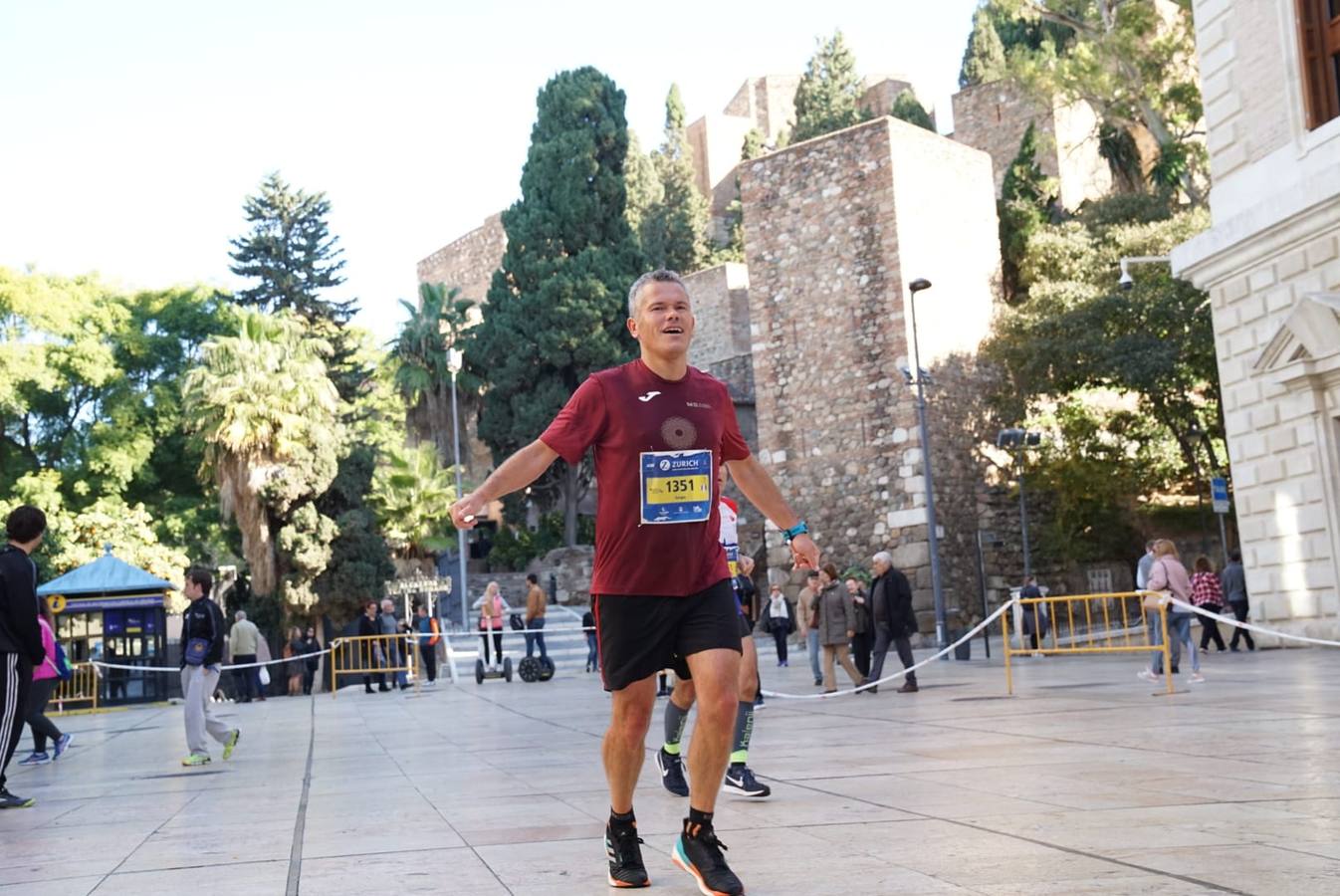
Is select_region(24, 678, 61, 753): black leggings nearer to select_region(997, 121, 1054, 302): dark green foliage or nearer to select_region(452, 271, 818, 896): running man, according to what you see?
select_region(452, 271, 818, 896): running man

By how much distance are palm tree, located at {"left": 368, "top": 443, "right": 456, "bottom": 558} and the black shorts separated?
122 ft

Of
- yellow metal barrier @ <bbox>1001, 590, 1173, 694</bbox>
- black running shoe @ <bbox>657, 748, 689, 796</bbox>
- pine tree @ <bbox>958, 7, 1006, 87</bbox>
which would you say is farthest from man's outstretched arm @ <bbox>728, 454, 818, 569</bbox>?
pine tree @ <bbox>958, 7, 1006, 87</bbox>

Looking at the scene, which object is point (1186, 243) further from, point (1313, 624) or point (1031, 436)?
point (1031, 436)

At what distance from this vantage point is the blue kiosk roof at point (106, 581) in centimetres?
2617

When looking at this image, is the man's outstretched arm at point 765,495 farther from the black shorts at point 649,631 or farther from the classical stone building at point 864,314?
the classical stone building at point 864,314

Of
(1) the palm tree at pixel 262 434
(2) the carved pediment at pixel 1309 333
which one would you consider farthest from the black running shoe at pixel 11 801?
(1) the palm tree at pixel 262 434

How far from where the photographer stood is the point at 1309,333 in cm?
1706

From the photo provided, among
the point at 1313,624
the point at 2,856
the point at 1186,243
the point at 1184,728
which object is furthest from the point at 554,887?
the point at 1186,243

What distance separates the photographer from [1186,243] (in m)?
19.8

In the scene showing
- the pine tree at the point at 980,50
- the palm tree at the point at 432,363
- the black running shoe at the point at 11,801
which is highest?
the pine tree at the point at 980,50

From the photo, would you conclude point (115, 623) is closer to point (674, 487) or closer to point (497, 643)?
point (497, 643)

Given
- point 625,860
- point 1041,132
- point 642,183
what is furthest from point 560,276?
point 625,860

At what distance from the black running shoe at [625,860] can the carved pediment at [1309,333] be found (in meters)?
14.3

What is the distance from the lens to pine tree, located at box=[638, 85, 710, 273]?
64250mm
